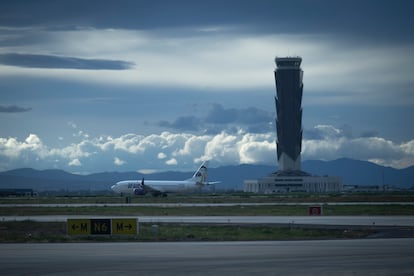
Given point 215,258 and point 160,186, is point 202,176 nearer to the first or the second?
point 160,186

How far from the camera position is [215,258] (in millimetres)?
37562

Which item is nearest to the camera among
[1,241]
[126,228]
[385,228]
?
[1,241]

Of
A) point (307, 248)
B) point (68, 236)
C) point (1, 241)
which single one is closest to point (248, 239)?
point (307, 248)

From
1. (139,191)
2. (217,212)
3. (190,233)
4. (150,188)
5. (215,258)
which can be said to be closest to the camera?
(215,258)

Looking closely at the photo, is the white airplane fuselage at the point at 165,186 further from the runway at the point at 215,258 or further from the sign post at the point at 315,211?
the runway at the point at 215,258

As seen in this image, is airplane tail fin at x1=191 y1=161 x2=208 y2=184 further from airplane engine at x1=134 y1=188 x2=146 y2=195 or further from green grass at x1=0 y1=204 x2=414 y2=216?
green grass at x1=0 y1=204 x2=414 y2=216

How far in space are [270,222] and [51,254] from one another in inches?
1328

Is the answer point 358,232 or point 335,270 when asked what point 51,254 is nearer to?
point 335,270

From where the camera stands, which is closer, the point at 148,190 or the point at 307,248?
the point at 307,248

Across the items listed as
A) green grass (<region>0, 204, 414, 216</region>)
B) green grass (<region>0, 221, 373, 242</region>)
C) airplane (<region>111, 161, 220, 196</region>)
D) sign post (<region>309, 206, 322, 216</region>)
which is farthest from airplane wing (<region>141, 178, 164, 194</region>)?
green grass (<region>0, 221, 373, 242</region>)

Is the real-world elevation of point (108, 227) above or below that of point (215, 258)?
above

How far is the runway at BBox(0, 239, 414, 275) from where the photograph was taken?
3213cm

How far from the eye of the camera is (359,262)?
35.1 meters

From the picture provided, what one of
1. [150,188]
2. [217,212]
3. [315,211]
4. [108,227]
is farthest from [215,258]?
[150,188]
